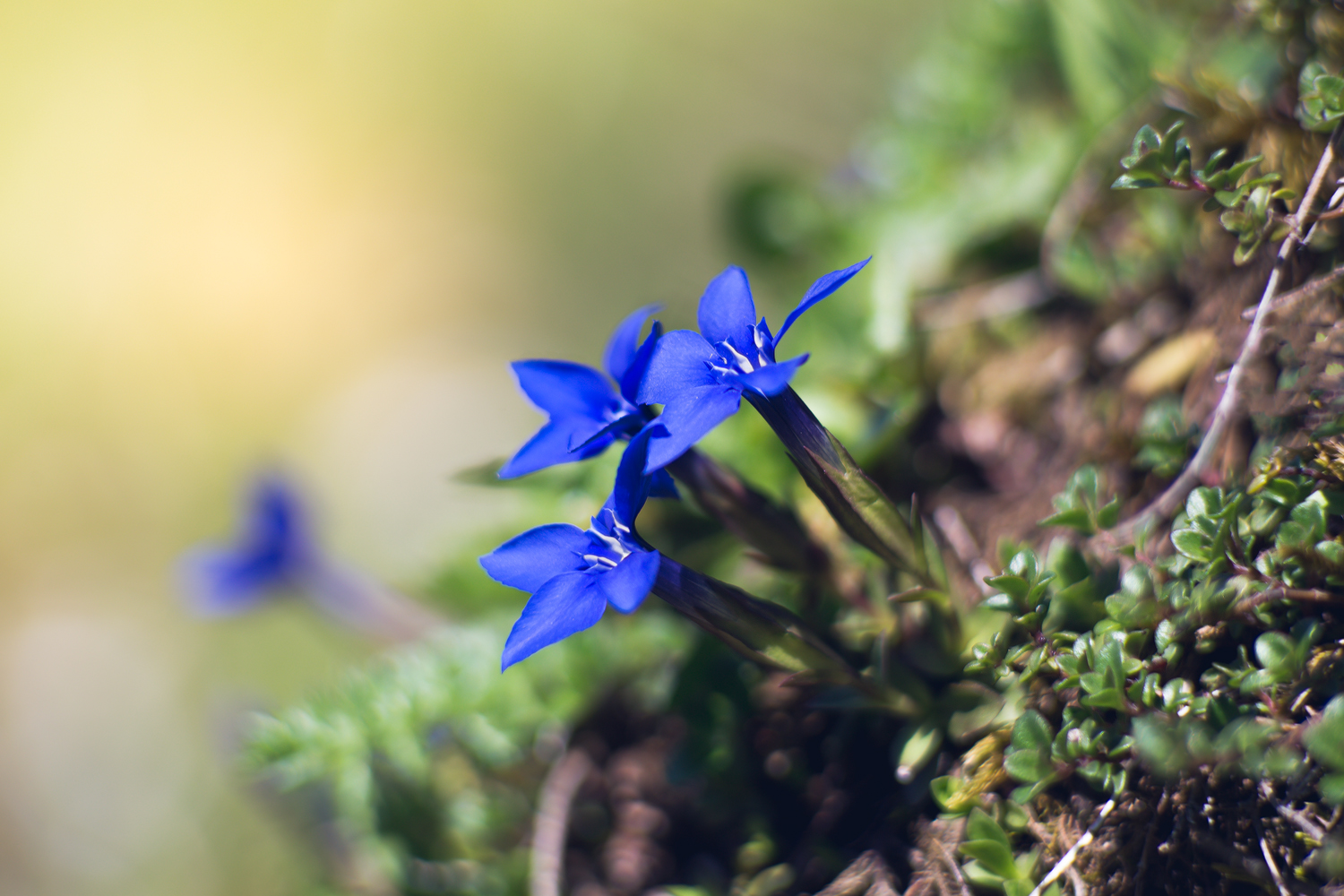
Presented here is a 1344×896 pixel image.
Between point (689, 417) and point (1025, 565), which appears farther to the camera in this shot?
point (1025, 565)

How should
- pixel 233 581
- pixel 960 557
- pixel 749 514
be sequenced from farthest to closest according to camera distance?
pixel 233 581 < pixel 960 557 < pixel 749 514

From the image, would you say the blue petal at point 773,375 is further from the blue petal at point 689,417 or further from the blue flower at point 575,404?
the blue flower at point 575,404

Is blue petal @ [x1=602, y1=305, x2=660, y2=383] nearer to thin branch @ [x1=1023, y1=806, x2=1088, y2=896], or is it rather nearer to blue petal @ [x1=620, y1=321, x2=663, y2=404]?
blue petal @ [x1=620, y1=321, x2=663, y2=404]

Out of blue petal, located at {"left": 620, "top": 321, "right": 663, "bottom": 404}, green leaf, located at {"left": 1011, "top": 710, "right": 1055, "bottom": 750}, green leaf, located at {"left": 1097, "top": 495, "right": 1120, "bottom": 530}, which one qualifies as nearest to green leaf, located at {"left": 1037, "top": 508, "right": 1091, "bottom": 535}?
green leaf, located at {"left": 1097, "top": 495, "right": 1120, "bottom": 530}

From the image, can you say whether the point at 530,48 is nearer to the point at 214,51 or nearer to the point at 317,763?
the point at 214,51

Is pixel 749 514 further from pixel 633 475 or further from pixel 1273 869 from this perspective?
pixel 1273 869

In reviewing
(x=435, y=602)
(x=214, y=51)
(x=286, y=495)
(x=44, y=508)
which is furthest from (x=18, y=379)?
(x=435, y=602)

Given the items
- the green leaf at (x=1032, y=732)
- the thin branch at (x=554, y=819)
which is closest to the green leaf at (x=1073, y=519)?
the green leaf at (x=1032, y=732)

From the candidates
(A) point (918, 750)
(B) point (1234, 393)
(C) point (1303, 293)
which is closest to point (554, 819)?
(A) point (918, 750)
